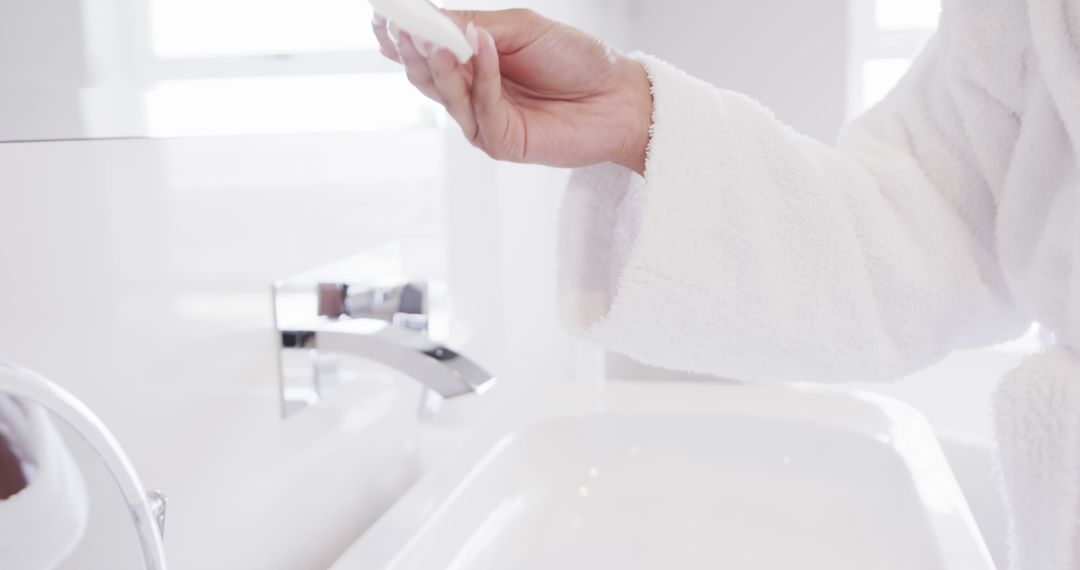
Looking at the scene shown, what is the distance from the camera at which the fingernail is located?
0.36 m

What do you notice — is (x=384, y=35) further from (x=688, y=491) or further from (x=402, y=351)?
(x=688, y=491)

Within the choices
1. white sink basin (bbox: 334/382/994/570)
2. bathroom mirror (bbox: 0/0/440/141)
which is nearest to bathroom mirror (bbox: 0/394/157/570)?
→ bathroom mirror (bbox: 0/0/440/141)

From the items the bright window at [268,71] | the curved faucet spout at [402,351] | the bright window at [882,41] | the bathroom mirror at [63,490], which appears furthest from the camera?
the bright window at [882,41]

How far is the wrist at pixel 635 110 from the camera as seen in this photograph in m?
0.50

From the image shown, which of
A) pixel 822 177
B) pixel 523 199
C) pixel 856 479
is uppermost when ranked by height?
pixel 822 177

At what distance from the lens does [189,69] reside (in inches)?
16.7

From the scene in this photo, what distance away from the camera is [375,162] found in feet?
2.29

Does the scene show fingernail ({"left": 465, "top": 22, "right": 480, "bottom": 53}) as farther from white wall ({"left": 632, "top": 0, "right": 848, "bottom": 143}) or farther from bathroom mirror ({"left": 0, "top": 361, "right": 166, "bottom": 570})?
white wall ({"left": 632, "top": 0, "right": 848, "bottom": 143})

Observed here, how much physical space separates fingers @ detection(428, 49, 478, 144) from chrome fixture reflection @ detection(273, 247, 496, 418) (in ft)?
0.63

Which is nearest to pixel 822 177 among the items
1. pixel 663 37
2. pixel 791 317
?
pixel 791 317

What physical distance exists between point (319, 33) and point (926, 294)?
0.44m

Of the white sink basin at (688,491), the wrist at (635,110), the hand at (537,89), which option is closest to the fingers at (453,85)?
the hand at (537,89)

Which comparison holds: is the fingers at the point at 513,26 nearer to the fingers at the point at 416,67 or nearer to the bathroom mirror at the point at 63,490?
the fingers at the point at 416,67

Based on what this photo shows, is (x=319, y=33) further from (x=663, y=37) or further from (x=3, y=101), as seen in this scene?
(x=663, y=37)
